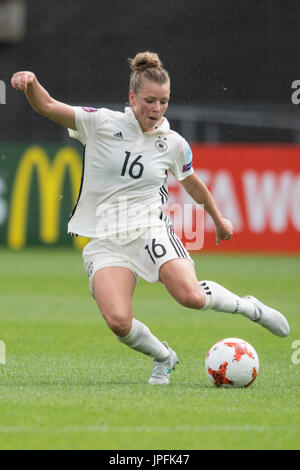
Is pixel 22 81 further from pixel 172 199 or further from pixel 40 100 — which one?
pixel 172 199

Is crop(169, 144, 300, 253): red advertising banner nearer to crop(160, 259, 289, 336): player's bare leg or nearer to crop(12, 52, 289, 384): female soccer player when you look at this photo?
crop(160, 259, 289, 336): player's bare leg

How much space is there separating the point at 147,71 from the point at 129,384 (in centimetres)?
189

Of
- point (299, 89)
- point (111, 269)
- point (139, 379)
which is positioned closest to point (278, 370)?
point (139, 379)

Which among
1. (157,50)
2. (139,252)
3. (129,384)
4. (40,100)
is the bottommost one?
(129,384)

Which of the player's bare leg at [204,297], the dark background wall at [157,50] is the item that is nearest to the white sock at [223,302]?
the player's bare leg at [204,297]

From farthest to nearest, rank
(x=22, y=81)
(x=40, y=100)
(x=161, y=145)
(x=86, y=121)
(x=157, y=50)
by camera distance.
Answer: (x=157, y=50)
(x=161, y=145)
(x=86, y=121)
(x=40, y=100)
(x=22, y=81)

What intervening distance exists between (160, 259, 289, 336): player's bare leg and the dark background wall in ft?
51.0

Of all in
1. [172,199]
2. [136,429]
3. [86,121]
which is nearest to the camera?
[136,429]

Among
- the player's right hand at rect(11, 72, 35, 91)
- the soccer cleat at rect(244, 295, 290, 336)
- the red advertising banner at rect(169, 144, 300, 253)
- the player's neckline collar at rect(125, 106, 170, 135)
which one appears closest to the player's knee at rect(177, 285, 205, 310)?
the soccer cleat at rect(244, 295, 290, 336)

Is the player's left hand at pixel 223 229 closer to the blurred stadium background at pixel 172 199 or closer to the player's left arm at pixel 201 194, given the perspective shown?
the player's left arm at pixel 201 194

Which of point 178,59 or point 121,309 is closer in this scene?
point 121,309

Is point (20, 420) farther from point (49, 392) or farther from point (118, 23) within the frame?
point (118, 23)

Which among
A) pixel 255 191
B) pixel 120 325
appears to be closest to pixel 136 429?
pixel 120 325

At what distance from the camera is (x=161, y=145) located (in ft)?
21.1
